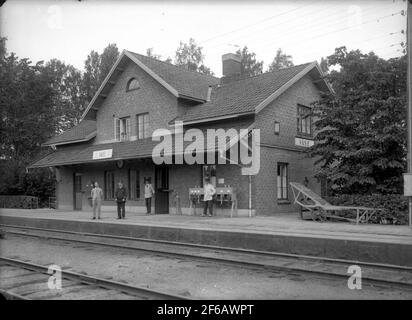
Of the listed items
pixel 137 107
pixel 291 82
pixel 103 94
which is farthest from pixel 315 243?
pixel 103 94

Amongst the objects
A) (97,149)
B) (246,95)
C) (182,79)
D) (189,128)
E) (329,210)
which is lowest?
(329,210)

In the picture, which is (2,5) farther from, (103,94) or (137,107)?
(103,94)

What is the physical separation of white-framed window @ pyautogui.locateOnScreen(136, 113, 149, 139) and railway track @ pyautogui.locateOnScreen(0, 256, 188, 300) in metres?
13.5

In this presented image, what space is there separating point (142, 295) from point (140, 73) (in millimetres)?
17177

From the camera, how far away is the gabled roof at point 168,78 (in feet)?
68.5

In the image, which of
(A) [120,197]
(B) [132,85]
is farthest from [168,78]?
(A) [120,197]

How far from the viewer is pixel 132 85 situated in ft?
76.5

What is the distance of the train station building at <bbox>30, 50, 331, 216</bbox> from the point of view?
18234 mm

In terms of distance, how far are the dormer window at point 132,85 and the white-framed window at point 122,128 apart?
1.59m

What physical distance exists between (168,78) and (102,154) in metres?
4.99

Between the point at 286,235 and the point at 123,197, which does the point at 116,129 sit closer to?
the point at 123,197

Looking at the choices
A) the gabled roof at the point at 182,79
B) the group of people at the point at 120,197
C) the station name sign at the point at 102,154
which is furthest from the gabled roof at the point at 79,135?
the group of people at the point at 120,197

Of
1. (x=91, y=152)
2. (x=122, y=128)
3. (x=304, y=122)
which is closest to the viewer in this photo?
(x=304, y=122)

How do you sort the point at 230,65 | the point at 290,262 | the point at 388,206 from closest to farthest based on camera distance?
1. the point at 290,262
2. the point at 388,206
3. the point at 230,65
